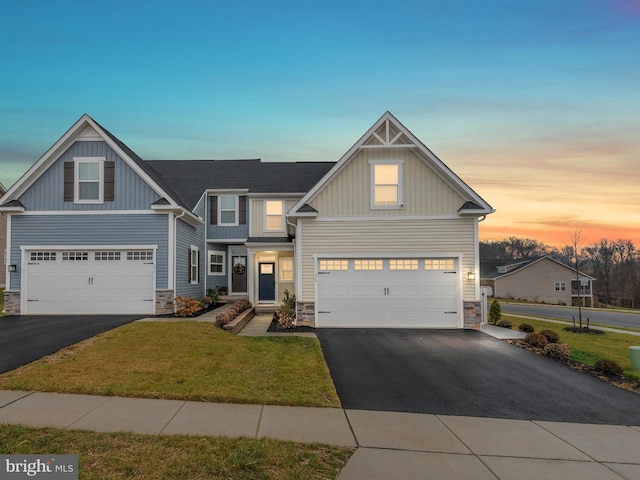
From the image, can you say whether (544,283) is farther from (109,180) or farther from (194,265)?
(109,180)

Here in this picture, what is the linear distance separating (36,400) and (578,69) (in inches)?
767

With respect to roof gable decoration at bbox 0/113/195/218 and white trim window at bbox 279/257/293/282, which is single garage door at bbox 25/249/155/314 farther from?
white trim window at bbox 279/257/293/282

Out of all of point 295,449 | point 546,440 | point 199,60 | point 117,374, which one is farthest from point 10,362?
point 199,60

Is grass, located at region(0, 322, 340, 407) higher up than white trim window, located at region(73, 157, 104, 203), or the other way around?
white trim window, located at region(73, 157, 104, 203)

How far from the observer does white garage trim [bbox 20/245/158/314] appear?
15.4 m

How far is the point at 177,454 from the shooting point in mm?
4082

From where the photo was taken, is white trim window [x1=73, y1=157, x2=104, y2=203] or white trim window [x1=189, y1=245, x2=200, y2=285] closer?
white trim window [x1=73, y1=157, x2=104, y2=203]

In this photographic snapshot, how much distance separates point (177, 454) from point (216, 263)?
18096 mm

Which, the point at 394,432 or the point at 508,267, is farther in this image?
the point at 508,267

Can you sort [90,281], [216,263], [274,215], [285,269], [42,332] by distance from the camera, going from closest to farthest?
[42,332] → [90,281] → [285,269] → [274,215] → [216,263]

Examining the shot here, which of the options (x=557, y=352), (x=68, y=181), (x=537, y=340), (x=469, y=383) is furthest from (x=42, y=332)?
(x=537, y=340)

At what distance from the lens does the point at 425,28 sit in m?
15.1

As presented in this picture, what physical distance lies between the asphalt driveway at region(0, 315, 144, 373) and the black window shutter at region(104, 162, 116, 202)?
503 centimetres

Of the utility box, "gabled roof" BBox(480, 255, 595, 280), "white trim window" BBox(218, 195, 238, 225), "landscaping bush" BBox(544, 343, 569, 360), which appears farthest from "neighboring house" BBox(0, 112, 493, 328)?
"gabled roof" BBox(480, 255, 595, 280)
